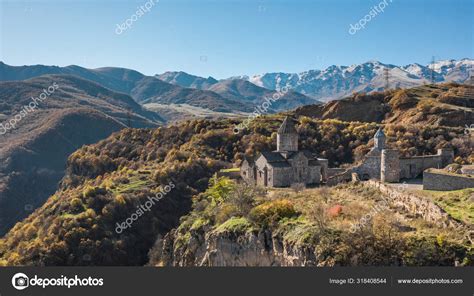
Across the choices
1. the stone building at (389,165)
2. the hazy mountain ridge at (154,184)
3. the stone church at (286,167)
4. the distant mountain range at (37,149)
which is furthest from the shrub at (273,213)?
the distant mountain range at (37,149)

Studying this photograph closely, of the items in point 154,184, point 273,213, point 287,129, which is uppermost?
point 287,129

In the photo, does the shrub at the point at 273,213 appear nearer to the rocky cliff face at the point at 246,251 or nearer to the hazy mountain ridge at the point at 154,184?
the hazy mountain ridge at the point at 154,184

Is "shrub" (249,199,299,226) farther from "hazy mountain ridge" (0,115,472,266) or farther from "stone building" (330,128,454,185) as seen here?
"stone building" (330,128,454,185)

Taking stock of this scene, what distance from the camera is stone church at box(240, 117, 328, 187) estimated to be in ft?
147

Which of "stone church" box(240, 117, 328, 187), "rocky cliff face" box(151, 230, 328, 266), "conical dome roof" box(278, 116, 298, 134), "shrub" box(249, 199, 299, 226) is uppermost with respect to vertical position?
"conical dome roof" box(278, 116, 298, 134)

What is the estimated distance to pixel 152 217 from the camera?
197 ft

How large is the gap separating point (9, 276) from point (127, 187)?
43.2 metres

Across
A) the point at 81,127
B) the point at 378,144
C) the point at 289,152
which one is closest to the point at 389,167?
the point at 378,144

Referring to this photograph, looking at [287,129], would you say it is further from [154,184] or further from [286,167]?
[154,184]

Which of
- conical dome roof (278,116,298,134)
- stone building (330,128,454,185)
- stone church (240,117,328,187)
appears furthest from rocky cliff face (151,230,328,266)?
conical dome roof (278,116,298,134)

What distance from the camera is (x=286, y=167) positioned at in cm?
4488

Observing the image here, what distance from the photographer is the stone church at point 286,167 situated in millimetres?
44844

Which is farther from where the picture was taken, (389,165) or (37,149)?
(37,149)

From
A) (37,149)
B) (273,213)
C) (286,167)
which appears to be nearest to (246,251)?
(273,213)
